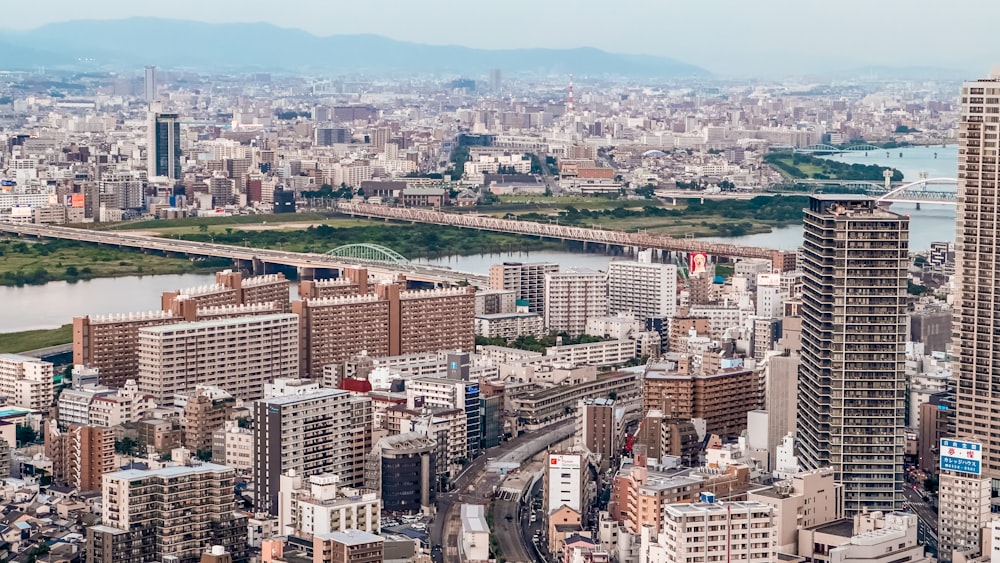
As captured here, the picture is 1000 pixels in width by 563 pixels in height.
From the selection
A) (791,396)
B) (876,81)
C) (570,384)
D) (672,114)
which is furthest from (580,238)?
(876,81)

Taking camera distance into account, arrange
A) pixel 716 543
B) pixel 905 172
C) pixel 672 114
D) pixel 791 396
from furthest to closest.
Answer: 1. pixel 672 114
2. pixel 905 172
3. pixel 791 396
4. pixel 716 543

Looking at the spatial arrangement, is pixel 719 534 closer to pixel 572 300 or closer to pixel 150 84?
pixel 572 300

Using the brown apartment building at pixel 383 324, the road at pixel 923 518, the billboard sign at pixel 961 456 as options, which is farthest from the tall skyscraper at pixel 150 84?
the billboard sign at pixel 961 456

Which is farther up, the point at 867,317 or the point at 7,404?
the point at 867,317

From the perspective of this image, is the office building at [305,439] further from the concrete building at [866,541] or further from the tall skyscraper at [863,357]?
the concrete building at [866,541]

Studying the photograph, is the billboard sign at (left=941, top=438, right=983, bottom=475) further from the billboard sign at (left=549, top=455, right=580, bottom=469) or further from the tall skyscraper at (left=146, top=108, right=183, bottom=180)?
the tall skyscraper at (left=146, top=108, right=183, bottom=180)

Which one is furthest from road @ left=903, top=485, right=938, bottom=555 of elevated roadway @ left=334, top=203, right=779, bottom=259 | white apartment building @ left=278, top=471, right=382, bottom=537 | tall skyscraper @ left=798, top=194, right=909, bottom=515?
elevated roadway @ left=334, top=203, right=779, bottom=259

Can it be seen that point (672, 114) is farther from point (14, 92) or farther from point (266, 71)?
point (266, 71)

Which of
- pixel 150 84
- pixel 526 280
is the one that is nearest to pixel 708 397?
pixel 526 280
